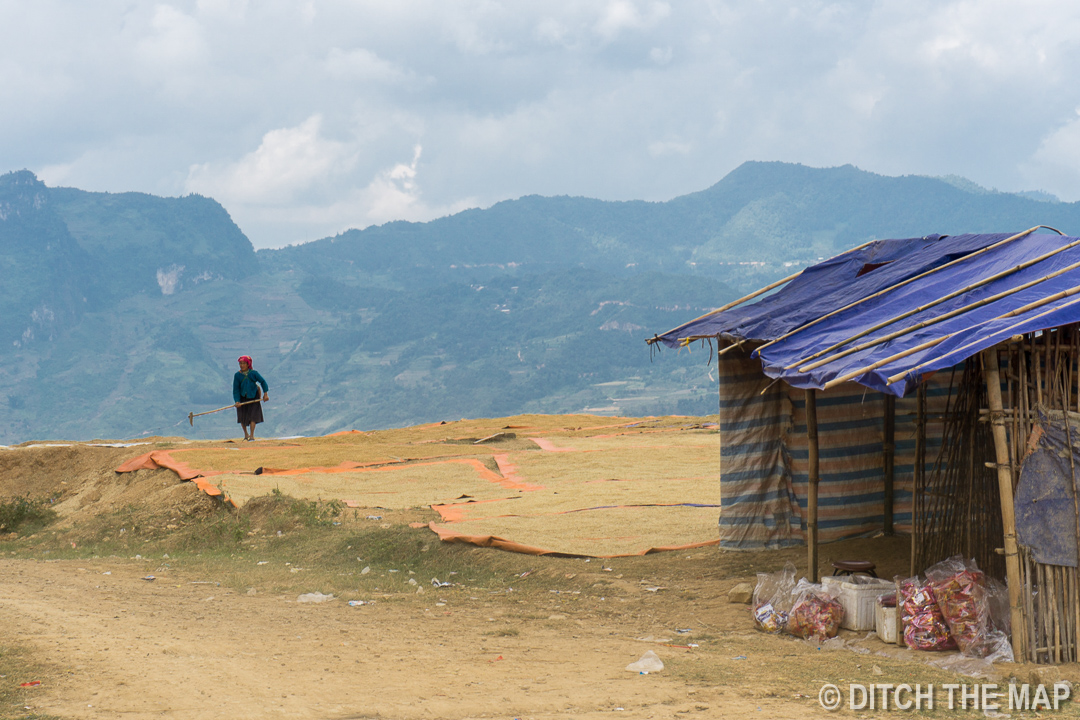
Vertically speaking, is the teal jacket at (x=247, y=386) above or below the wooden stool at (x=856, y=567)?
Result: above

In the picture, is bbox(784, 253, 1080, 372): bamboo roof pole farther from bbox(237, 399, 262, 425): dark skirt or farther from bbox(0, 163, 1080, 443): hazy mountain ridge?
bbox(0, 163, 1080, 443): hazy mountain ridge

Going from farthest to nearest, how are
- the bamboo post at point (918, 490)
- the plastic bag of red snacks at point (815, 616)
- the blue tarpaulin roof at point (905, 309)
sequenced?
the bamboo post at point (918, 490) < the plastic bag of red snacks at point (815, 616) < the blue tarpaulin roof at point (905, 309)

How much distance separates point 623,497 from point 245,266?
158 metres

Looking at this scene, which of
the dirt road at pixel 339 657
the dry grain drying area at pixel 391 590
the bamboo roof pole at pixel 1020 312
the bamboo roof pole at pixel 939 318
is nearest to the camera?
the dirt road at pixel 339 657

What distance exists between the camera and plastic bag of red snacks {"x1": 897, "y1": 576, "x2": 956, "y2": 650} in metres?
5.57

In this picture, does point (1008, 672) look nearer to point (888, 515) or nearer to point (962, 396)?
point (962, 396)

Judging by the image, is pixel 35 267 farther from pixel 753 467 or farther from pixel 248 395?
pixel 753 467

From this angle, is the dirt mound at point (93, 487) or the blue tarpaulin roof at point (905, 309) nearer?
the blue tarpaulin roof at point (905, 309)

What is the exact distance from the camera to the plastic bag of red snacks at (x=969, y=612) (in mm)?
5438

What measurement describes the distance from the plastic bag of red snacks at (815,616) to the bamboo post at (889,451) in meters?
2.06

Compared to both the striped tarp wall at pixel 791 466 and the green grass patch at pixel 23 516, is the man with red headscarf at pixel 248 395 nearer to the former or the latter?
the green grass patch at pixel 23 516

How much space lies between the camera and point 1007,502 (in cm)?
532

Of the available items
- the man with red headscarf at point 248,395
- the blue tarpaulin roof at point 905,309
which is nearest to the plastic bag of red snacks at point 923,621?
the blue tarpaulin roof at point 905,309

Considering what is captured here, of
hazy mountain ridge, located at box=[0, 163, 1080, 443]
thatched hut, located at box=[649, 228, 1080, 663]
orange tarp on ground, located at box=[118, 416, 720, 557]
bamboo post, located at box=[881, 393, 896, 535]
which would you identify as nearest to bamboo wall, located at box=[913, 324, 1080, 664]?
thatched hut, located at box=[649, 228, 1080, 663]
